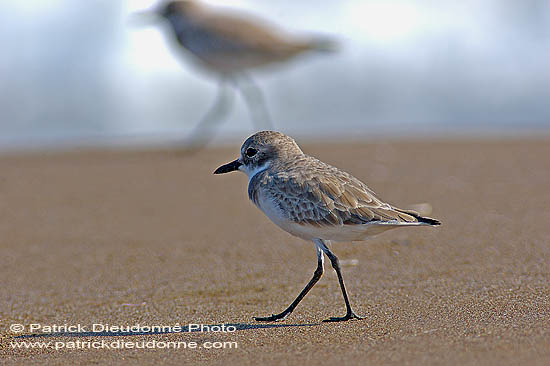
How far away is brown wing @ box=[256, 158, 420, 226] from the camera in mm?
3541

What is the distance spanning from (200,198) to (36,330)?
3039mm

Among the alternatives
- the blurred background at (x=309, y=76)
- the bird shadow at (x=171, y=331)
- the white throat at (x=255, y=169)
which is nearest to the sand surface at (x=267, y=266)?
the bird shadow at (x=171, y=331)

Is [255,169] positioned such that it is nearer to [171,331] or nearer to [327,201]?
[327,201]

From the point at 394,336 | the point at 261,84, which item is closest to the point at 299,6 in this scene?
the point at 261,84

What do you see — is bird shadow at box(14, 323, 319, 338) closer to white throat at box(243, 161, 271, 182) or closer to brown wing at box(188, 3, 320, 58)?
white throat at box(243, 161, 271, 182)

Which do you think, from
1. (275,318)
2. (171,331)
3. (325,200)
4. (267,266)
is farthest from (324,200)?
(267,266)

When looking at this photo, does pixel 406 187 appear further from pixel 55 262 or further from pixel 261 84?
pixel 261 84

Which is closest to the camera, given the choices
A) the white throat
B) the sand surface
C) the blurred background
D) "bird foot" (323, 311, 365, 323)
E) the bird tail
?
the sand surface

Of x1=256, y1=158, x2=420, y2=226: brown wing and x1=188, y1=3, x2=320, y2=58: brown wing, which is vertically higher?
x1=256, y1=158, x2=420, y2=226: brown wing

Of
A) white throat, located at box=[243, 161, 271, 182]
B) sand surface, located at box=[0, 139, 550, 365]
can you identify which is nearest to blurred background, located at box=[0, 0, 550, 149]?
sand surface, located at box=[0, 139, 550, 365]

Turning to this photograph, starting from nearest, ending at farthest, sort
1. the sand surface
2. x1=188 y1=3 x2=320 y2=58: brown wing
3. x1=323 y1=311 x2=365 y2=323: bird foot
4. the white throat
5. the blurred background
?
the sand surface, x1=323 y1=311 x2=365 y2=323: bird foot, the white throat, x1=188 y1=3 x2=320 y2=58: brown wing, the blurred background

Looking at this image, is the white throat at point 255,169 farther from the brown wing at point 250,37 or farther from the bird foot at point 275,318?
the brown wing at point 250,37

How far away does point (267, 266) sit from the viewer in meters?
4.66

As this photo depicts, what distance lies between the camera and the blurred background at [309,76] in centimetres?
1058
